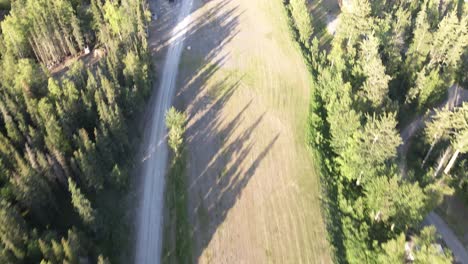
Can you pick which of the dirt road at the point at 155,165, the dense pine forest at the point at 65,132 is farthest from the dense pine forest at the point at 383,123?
the dense pine forest at the point at 65,132

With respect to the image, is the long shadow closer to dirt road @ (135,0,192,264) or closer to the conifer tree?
dirt road @ (135,0,192,264)

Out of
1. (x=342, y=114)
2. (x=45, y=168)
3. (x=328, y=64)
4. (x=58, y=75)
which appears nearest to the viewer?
(x=45, y=168)

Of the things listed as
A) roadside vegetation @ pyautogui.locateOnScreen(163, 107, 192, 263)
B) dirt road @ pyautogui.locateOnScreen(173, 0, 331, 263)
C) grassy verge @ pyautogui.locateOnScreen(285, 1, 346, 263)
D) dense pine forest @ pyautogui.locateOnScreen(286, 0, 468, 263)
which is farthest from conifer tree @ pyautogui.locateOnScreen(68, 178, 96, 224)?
dense pine forest @ pyautogui.locateOnScreen(286, 0, 468, 263)

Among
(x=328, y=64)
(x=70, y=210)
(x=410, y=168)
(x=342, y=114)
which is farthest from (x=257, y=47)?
(x=70, y=210)

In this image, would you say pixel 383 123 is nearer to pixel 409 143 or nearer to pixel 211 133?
pixel 409 143

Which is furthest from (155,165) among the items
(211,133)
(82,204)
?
(82,204)

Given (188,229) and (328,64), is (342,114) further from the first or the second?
(188,229)
